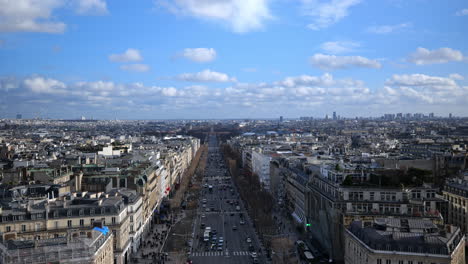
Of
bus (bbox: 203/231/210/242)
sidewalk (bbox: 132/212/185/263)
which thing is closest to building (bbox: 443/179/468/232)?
bus (bbox: 203/231/210/242)

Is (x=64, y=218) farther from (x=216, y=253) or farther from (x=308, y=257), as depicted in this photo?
(x=308, y=257)

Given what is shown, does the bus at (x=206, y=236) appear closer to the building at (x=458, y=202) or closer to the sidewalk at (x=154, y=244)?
the sidewalk at (x=154, y=244)

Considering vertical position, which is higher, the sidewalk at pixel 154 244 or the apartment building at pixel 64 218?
the apartment building at pixel 64 218

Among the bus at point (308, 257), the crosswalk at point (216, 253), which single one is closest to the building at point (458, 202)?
the bus at point (308, 257)

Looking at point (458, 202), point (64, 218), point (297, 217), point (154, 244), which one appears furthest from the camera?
point (297, 217)

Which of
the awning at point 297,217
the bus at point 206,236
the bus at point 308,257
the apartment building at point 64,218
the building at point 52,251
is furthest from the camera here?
the awning at point 297,217

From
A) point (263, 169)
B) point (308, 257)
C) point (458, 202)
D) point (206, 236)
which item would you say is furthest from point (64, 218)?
point (263, 169)

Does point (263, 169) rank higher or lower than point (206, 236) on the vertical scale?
higher
